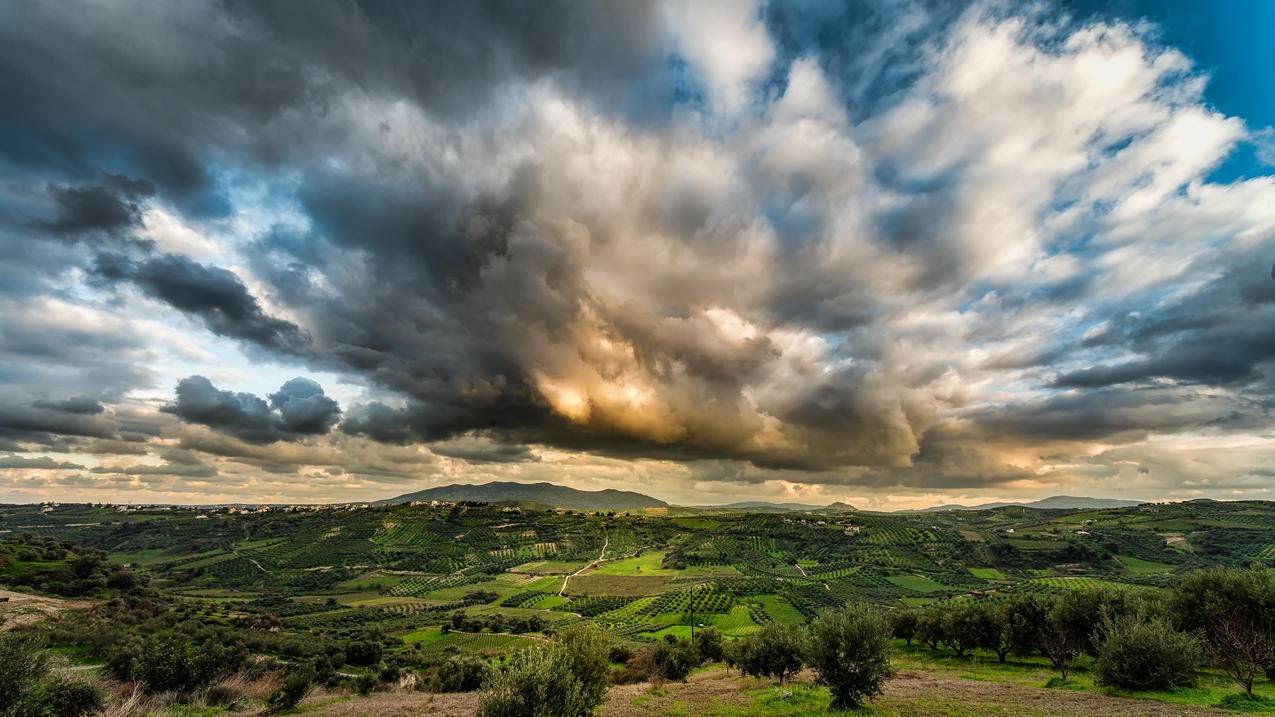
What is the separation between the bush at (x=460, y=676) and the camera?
66762 mm

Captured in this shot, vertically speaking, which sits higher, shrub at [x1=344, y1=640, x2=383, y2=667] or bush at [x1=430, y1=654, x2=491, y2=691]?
bush at [x1=430, y1=654, x2=491, y2=691]

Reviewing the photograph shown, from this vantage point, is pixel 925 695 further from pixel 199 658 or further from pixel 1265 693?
pixel 199 658

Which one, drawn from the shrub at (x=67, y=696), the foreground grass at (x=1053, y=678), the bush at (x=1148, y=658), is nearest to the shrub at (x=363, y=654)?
the shrub at (x=67, y=696)

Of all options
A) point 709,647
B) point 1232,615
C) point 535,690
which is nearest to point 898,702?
point 535,690

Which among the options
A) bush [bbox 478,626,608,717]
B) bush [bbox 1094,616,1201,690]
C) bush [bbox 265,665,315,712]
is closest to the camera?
bush [bbox 478,626,608,717]

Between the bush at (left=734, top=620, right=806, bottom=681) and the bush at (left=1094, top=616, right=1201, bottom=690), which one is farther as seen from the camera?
the bush at (left=734, top=620, right=806, bottom=681)

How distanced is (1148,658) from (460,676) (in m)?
75.4

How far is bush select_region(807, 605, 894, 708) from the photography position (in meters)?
41.2

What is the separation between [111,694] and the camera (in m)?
43.9

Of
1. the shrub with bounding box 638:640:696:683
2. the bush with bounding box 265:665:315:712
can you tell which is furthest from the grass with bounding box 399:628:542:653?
the bush with bounding box 265:665:315:712

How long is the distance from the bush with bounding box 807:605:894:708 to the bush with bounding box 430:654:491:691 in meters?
45.7

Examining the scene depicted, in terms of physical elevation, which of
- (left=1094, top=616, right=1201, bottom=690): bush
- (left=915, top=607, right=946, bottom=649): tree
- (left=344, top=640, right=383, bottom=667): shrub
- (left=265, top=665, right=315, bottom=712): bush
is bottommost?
(left=344, top=640, right=383, bottom=667): shrub

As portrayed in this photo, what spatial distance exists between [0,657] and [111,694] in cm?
1639

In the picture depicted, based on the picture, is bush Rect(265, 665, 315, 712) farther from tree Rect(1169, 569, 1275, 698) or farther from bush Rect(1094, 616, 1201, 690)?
tree Rect(1169, 569, 1275, 698)
